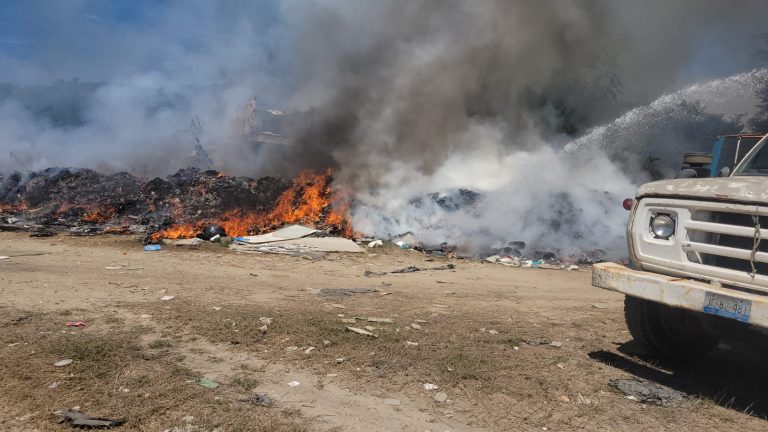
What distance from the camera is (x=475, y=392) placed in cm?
356

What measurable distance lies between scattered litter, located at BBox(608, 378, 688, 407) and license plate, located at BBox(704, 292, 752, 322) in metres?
0.78

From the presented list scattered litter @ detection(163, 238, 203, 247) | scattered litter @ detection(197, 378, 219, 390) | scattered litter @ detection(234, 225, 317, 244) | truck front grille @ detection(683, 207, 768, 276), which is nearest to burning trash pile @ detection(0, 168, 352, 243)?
scattered litter @ detection(163, 238, 203, 247)

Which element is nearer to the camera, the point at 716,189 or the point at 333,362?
the point at 716,189

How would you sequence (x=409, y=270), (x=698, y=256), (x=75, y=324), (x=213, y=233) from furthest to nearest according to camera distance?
(x=213, y=233), (x=409, y=270), (x=75, y=324), (x=698, y=256)

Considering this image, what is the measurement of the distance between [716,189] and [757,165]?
4.20 ft

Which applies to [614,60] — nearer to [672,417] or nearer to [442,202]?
[442,202]

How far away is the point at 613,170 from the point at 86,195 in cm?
1536

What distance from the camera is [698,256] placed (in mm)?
3611

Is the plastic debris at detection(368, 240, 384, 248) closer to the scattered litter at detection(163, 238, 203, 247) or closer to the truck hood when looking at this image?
the scattered litter at detection(163, 238, 203, 247)

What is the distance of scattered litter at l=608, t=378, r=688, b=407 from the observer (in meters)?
3.59

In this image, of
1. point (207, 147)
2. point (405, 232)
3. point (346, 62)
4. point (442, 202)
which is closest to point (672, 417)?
point (405, 232)

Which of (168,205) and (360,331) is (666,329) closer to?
(360,331)

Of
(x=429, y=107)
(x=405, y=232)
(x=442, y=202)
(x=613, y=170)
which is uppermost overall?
(x=429, y=107)

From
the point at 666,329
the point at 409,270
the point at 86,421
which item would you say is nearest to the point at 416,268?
the point at 409,270
